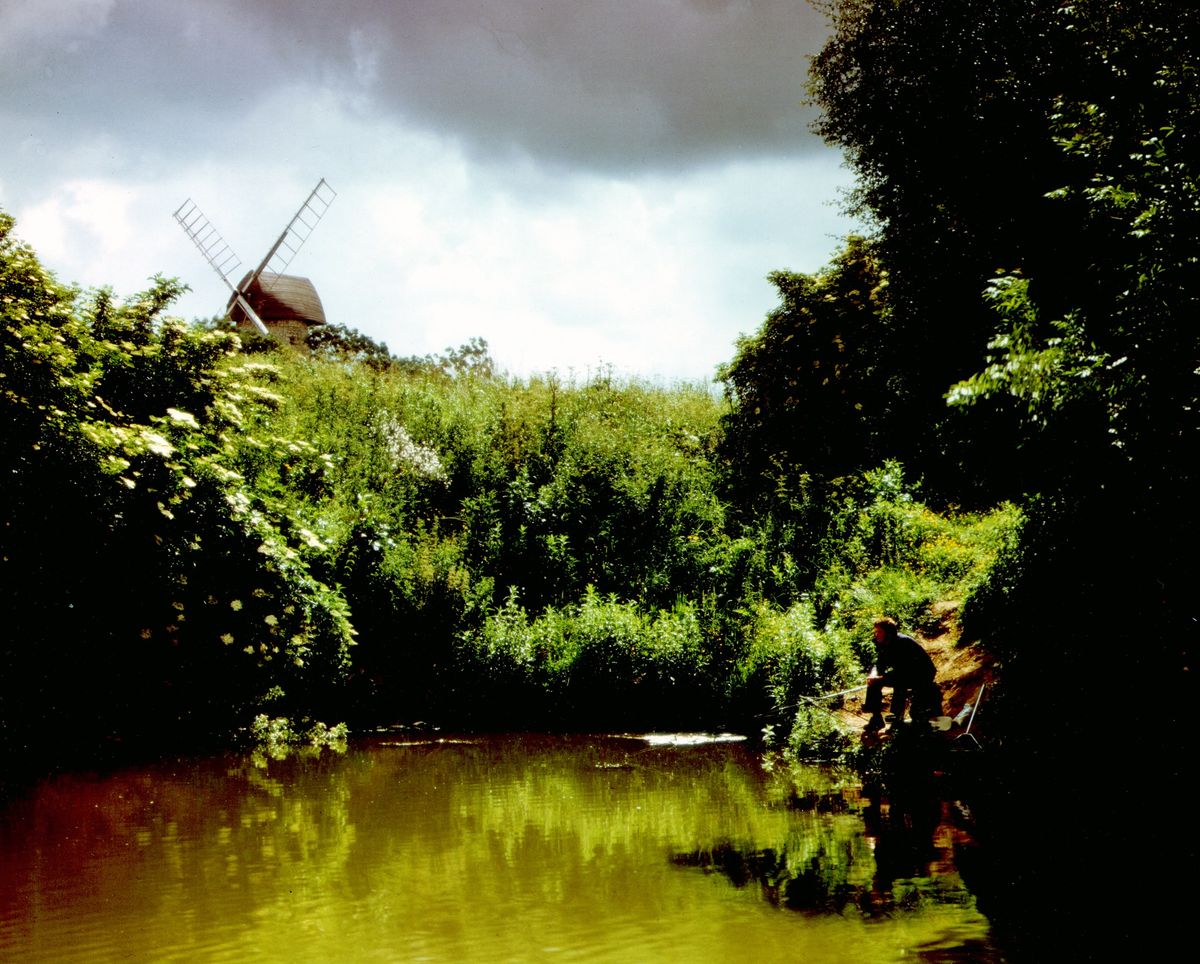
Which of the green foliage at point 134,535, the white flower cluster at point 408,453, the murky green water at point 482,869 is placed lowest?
the murky green water at point 482,869

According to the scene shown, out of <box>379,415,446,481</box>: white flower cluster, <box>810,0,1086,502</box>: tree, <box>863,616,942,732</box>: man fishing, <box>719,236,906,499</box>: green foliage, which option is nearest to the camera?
<box>863,616,942,732</box>: man fishing

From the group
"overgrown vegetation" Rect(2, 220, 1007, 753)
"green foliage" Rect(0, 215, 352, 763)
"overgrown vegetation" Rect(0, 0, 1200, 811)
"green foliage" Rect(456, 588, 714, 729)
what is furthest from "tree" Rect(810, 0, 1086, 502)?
"green foliage" Rect(0, 215, 352, 763)

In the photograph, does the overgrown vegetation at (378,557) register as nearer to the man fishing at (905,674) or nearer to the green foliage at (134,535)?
the green foliage at (134,535)

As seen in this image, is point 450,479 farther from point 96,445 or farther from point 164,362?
point 96,445

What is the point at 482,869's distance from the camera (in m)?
8.33

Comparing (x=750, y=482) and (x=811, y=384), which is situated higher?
(x=811, y=384)

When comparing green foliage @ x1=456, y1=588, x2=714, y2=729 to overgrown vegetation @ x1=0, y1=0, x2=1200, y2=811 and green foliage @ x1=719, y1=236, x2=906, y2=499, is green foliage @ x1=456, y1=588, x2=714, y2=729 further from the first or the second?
green foliage @ x1=719, y1=236, x2=906, y2=499

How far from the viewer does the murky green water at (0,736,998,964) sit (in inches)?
251

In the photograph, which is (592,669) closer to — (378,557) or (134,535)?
(378,557)

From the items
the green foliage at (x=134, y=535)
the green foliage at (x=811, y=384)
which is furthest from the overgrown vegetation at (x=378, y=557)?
the green foliage at (x=811, y=384)

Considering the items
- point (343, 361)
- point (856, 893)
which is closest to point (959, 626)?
point (856, 893)

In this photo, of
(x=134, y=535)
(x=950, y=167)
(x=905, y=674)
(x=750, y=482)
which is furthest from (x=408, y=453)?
(x=905, y=674)

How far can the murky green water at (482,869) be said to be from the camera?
6375 mm

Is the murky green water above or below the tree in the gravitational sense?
below
